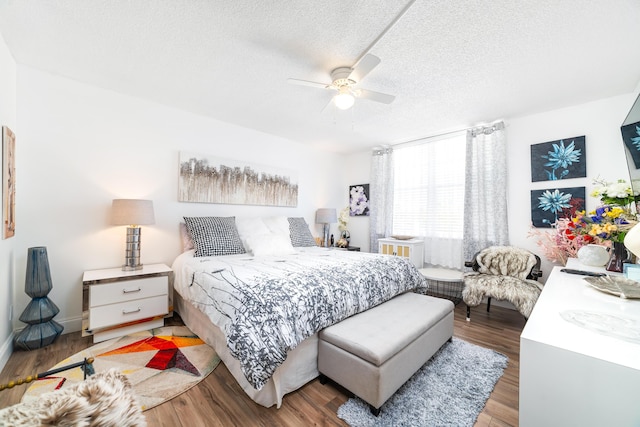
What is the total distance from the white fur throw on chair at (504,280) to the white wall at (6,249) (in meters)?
Result: 4.15

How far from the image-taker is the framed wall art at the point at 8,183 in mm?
1862

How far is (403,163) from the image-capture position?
4312mm

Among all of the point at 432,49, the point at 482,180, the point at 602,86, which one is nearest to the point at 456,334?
the point at 482,180

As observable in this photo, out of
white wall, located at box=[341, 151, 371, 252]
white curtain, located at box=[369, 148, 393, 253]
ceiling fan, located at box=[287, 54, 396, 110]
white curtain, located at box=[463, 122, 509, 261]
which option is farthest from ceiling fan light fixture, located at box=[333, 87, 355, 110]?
white wall, located at box=[341, 151, 371, 252]

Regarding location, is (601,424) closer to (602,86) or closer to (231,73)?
(231,73)

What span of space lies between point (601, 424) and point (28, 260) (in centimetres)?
349

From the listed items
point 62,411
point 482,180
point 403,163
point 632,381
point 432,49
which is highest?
point 432,49

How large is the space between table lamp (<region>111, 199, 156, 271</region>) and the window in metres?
3.60

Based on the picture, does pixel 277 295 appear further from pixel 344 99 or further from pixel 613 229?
pixel 613 229

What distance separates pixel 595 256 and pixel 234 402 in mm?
2883

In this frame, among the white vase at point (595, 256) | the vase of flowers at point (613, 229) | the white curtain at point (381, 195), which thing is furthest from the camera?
the white curtain at point (381, 195)

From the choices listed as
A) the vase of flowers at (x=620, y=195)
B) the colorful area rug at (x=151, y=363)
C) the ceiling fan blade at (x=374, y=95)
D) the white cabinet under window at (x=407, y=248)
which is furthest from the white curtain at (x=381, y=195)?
the colorful area rug at (x=151, y=363)

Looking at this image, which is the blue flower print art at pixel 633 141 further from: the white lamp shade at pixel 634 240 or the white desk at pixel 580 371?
the white desk at pixel 580 371

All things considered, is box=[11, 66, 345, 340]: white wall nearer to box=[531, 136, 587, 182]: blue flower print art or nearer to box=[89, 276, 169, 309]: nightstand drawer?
box=[89, 276, 169, 309]: nightstand drawer
